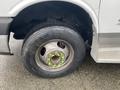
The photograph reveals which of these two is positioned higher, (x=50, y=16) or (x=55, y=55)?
(x=50, y=16)

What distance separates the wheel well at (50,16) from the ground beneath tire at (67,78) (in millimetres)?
201

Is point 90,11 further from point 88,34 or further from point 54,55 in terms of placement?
point 54,55

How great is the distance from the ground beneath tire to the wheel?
4.2 inches

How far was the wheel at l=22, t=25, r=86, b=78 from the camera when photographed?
109 inches

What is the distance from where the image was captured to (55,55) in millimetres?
2936

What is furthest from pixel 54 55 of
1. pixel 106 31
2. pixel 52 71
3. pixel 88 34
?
pixel 106 31

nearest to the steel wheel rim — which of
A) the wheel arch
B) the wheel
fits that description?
the wheel

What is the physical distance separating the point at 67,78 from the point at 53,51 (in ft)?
1.43

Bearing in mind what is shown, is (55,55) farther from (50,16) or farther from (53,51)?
(50,16)

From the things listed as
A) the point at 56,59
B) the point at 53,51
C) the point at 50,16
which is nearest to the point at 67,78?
the point at 56,59

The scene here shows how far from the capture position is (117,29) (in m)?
2.63

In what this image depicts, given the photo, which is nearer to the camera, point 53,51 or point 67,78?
point 53,51

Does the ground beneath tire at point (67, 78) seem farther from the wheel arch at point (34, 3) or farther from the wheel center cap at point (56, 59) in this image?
the wheel arch at point (34, 3)

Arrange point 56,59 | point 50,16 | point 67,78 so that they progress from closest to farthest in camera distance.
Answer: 1. point 50,16
2. point 56,59
3. point 67,78
